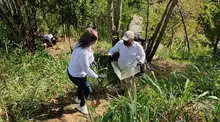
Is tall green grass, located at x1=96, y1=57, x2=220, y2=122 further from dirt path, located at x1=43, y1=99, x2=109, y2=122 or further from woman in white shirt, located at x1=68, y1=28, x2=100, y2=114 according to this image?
dirt path, located at x1=43, y1=99, x2=109, y2=122

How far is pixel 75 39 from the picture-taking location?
40.9ft

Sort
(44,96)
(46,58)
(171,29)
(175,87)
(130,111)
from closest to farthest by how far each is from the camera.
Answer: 1. (130,111)
2. (175,87)
3. (44,96)
4. (46,58)
5. (171,29)

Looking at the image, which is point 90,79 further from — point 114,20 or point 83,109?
point 114,20

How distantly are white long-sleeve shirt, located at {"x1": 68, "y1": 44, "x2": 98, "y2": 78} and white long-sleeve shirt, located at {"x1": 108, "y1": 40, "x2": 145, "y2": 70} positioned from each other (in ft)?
3.40

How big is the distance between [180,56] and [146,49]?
2526mm

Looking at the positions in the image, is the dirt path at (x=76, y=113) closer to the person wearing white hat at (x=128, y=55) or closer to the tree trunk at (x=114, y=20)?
the person wearing white hat at (x=128, y=55)

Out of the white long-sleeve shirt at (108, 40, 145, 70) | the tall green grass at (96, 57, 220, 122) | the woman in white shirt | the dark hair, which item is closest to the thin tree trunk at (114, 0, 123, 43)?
the white long-sleeve shirt at (108, 40, 145, 70)

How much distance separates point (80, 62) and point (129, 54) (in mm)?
1299

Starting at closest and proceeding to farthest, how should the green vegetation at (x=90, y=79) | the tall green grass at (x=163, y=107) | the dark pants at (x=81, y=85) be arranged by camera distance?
1. the tall green grass at (x=163, y=107)
2. the green vegetation at (x=90, y=79)
3. the dark pants at (x=81, y=85)

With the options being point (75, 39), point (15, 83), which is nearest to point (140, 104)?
point (15, 83)

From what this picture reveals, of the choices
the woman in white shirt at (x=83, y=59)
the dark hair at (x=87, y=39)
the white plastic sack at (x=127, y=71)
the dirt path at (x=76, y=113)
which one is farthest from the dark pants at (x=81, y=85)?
the white plastic sack at (x=127, y=71)

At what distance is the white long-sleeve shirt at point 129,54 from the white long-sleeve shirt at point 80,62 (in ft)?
3.40

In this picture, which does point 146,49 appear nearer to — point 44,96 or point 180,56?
point 180,56

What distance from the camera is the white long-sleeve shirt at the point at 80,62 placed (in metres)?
5.59
